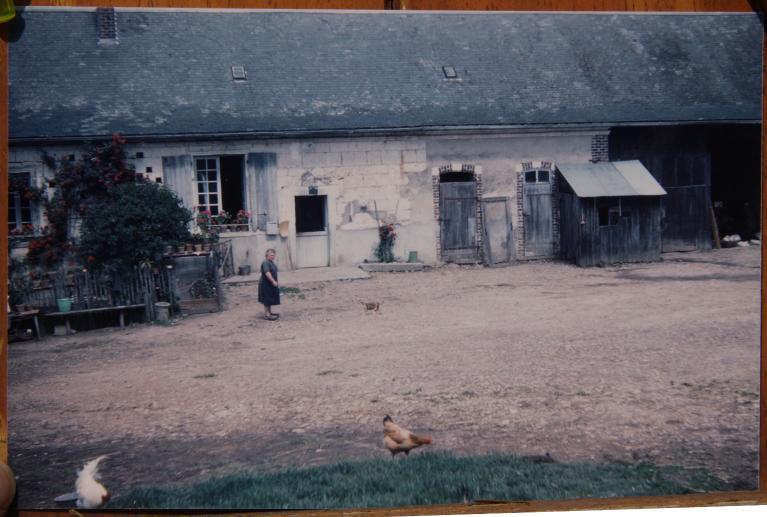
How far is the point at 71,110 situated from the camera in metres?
4.76

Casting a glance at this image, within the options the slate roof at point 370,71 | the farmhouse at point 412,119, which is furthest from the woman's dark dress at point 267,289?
the slate roof at point 370,71

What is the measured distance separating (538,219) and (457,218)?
59 centimetres

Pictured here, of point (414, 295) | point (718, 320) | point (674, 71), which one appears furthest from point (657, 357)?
point (674, 71)

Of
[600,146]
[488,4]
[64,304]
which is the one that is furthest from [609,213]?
[64,304]

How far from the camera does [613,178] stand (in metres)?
5.36

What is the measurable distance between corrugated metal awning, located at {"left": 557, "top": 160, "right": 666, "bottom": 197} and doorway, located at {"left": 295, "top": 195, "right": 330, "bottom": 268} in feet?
5.62

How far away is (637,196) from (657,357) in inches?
45.6

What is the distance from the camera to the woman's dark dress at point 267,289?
4.91 meters

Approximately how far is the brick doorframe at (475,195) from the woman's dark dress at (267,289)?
45.3 inches

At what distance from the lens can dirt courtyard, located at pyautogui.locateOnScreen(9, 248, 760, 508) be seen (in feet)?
15.2

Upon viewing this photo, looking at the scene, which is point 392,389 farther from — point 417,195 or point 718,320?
point 718,320

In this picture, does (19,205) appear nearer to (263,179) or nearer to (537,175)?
(263,179)

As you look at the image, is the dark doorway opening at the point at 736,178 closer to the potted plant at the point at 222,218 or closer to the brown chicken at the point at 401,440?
the brown chicken at the point at 401,440

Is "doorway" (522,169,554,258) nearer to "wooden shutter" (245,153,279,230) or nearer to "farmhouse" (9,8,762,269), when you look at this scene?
"farmhouse" (9,8,762,269)
